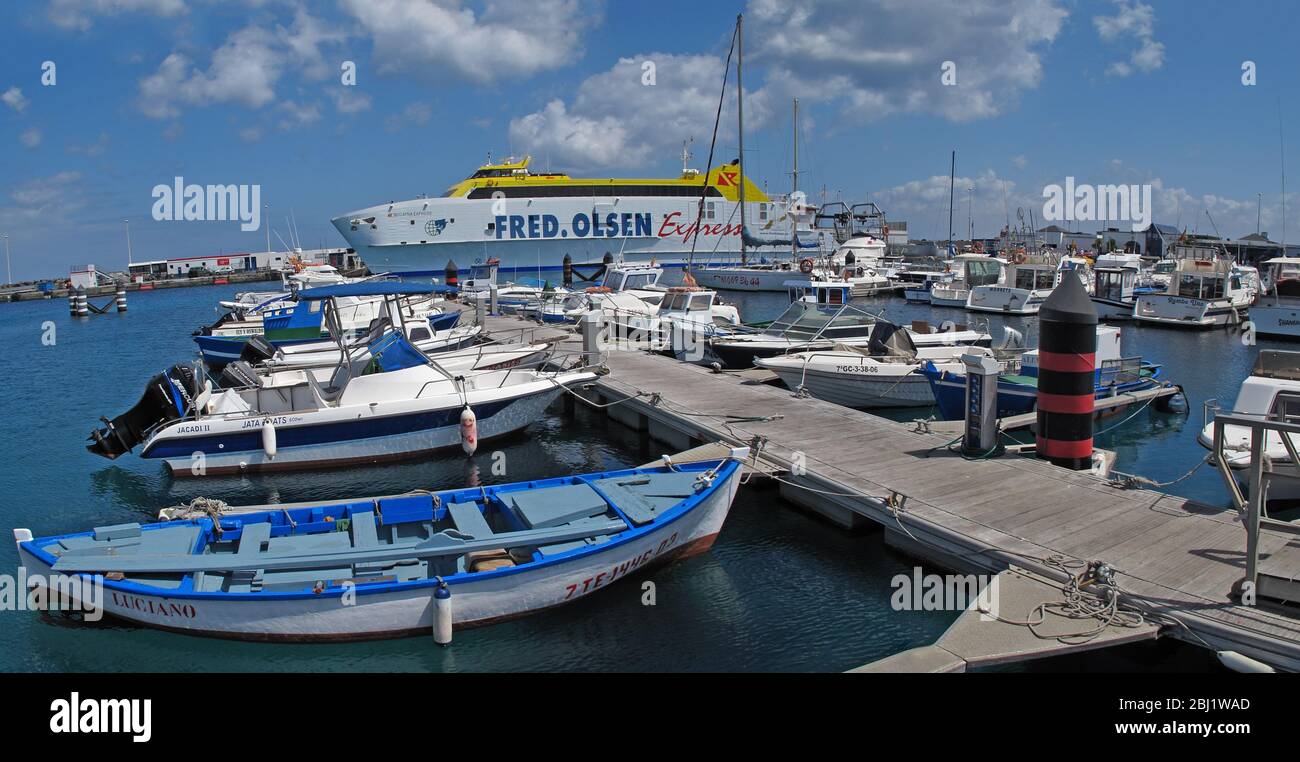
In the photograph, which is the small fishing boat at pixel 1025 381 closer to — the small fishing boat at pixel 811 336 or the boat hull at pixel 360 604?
the small fishing boat at pixel 811 336

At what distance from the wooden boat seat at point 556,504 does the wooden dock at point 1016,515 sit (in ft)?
9.57

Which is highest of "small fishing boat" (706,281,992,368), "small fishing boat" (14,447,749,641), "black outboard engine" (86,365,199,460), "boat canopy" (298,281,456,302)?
"boat canopy" (298,281,456,302)

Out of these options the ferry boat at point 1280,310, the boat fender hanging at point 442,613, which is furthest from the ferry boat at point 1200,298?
the boat fender hanging at point 442,613

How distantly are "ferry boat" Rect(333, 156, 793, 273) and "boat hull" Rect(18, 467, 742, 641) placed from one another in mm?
50186

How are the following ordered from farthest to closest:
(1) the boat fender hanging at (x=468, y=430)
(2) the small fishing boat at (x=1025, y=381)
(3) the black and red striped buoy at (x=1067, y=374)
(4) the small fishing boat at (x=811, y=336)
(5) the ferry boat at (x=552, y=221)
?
(5) the ferry boat at (x=552, y=221), (4) the small fishing boat at (x=811, y=336), (2) the small fishing boat at (x=1025, y=381), (1) the boat fender hanging at (x=468, y=430), (3) the black and red striped buoy at (x=1067, y=374)

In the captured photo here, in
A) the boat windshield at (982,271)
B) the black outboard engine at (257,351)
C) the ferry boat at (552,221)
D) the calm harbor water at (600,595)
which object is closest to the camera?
the calm harbor water at (600,595)

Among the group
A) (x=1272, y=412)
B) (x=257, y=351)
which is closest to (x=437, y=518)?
(x=1272, y=412)

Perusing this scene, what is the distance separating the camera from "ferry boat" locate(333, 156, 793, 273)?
61719 mm

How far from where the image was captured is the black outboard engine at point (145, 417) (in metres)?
16.1

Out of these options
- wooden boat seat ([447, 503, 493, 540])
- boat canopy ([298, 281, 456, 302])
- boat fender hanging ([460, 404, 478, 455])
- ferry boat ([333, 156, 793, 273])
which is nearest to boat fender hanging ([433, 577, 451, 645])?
wooden boat seat ([447, 503, 493, 540])

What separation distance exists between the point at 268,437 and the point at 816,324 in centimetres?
1350

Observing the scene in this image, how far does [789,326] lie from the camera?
23.0 metres

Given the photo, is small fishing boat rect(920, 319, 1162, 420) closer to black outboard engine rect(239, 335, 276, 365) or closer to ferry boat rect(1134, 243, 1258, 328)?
black outboard engine rect(239, 335, 276, 365)
